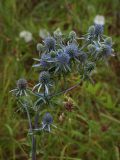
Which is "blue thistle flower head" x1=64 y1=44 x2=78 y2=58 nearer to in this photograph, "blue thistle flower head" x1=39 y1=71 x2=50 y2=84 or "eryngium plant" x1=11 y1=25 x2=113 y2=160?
"eryngium plant" x1=11 y1=25 x2=113 y2=160

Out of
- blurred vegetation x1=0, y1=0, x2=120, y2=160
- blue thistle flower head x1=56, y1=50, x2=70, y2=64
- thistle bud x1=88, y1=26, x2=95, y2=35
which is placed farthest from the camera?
blurred vegetation x1=0, y1=0, x2=120, y2=160

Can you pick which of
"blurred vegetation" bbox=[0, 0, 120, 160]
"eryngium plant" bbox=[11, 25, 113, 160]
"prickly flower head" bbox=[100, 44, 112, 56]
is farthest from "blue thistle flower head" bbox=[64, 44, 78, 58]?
"blurred vegetation" bbox=[0, 0, 120, 160]

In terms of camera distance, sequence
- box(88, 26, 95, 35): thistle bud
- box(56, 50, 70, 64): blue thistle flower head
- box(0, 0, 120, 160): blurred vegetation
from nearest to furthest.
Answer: box(56, 50, 70, 64): blue thistle flower head < box(88, 26, 95, 35): thistle bud < box(0, 0, 120, 160): blurred vegetation

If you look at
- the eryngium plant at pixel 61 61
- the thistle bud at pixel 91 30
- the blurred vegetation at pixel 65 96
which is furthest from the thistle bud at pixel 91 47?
the blurred vegetation at pixel 65 96

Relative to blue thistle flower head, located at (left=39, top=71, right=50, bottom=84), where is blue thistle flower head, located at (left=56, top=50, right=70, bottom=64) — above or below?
above

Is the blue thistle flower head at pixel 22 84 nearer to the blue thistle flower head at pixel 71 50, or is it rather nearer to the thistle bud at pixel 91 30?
the blue thistle flower head at pixel 71 50

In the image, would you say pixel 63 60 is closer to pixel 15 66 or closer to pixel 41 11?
pixel 15 66

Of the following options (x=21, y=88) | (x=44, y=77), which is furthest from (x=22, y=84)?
(x=44, y=77)
